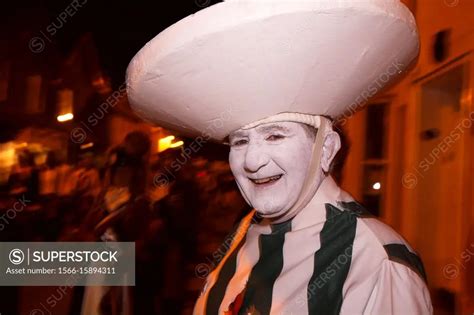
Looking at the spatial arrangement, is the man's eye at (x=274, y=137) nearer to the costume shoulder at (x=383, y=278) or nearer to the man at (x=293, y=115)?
the man at (x=293, y=115)

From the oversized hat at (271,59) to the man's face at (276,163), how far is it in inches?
2.0

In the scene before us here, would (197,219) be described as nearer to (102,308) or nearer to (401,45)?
(102,308)

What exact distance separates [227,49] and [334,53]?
10.6 inches

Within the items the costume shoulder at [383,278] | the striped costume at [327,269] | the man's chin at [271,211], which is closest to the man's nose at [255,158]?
the man's chin at [271,211]

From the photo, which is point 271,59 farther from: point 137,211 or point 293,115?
point 137,211

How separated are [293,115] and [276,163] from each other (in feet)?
0.47

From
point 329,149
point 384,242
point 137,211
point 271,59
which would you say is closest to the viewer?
point 271,59

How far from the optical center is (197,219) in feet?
15.8

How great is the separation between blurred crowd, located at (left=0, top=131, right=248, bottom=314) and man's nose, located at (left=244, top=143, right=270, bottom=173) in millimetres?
1784

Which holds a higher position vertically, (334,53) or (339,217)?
(334,53)

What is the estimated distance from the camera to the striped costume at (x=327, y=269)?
148 centimetres

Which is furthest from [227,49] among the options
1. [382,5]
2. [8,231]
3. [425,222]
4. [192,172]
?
[192,172]

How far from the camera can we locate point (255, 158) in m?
1.59

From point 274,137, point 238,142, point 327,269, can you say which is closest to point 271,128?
point 274,137
